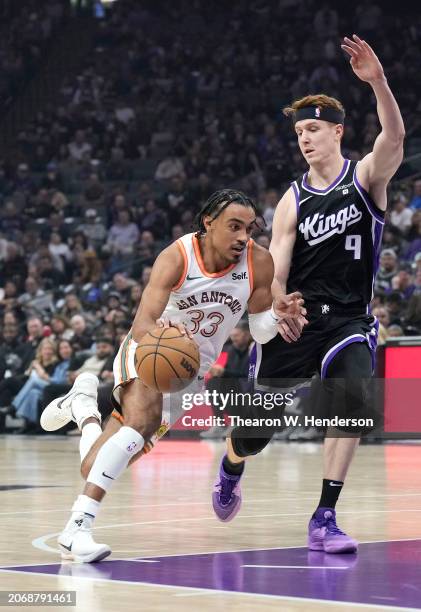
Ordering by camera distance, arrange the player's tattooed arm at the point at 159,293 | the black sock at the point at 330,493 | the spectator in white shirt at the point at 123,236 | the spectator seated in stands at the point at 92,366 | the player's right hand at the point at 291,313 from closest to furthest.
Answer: the player's tattooed arm at the point at 159,293, the player's right hand at the point at 291,313, the black sock at the point at 330,493, the spectator seated in stands at the point at 92,366, the spectator in white shirt at the point at 123,236

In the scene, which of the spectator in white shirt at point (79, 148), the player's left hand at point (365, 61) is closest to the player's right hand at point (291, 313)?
the player's left hand at point (365, 61)

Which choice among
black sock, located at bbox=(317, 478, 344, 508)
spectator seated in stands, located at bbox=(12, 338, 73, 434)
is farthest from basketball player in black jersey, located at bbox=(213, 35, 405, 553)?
spectator seated in stands, located at bbox=(12, 338, 73, 434)

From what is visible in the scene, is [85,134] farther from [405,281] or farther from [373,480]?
[373,480]

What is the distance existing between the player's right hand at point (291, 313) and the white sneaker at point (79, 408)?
1.16 meters

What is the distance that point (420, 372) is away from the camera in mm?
15492

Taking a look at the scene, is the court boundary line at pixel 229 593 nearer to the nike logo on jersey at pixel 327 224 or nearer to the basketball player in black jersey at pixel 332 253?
the basketball player in black jersey at pixel 332 253

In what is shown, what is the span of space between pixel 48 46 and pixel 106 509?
23.1 metres

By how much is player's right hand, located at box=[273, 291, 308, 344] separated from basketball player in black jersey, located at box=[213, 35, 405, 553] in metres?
0.01

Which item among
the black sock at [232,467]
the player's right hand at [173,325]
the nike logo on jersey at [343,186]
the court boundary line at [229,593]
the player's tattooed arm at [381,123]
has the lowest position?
the court boundary line at [229,593]

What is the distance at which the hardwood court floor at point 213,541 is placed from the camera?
16.4 ft

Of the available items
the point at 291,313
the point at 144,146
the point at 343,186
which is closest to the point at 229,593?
the point at 291,313

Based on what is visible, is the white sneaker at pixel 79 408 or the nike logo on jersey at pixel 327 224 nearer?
the nike logo on jersey at pixel 327 224

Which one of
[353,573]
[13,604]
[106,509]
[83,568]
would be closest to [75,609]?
[13,604]

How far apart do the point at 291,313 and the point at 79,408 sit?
1.35 m
